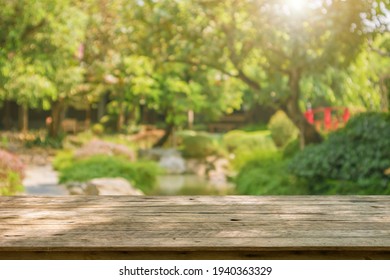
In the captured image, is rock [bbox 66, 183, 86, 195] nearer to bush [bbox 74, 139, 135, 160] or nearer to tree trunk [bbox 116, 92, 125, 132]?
bush [bbox 74, 139, 135, 160]

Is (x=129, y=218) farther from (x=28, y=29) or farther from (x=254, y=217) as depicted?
(x=28, y=29)

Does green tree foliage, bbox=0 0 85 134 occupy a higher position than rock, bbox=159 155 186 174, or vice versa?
green tree foliage, bbox=0 0 85 134

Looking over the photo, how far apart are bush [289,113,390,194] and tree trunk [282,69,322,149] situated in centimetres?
151

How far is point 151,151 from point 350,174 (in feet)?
27.9

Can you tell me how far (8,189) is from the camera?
7.95 metres

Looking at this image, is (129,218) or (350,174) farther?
(350,174)

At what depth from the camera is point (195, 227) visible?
3348 millimetres

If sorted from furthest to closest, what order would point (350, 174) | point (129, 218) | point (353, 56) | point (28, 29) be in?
point (28, 29), point (353, 56), point (350, 174), point (129, 218)

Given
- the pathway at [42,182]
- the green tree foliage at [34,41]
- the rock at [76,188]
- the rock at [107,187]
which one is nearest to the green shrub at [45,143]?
the pathway at [42,182]

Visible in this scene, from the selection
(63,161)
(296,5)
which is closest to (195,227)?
(296,5)

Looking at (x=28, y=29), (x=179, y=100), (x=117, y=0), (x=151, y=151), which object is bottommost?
(x=151, y=151)

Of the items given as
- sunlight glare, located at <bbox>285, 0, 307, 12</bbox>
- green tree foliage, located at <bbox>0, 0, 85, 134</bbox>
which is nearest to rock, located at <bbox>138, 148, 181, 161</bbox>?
green tree foliage, located at <bbox>0, 0, 85, 134</bbox>

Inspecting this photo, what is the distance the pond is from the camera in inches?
374
